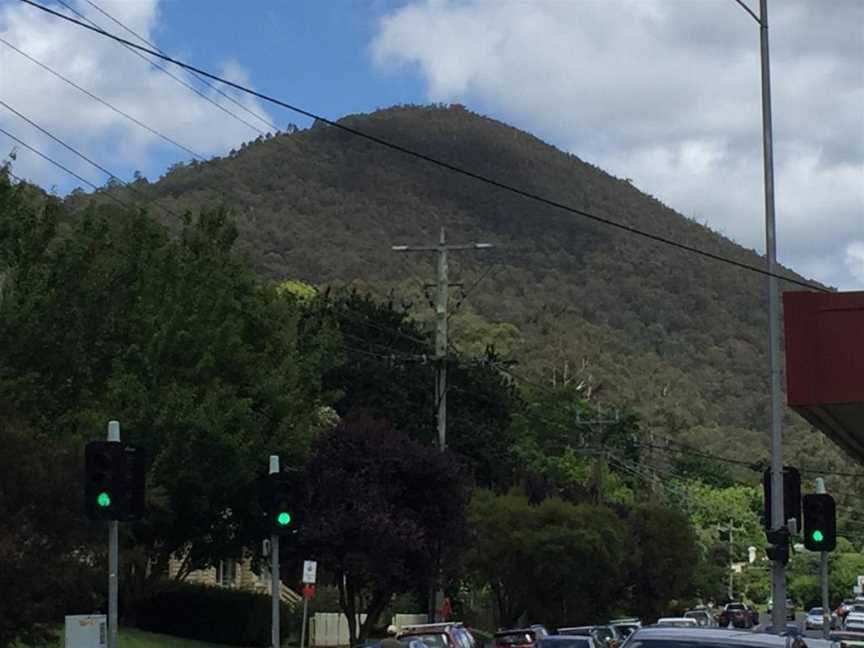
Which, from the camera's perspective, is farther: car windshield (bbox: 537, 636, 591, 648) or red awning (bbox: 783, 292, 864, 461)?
car windshield (bbox: 537, 636, 591, 648)

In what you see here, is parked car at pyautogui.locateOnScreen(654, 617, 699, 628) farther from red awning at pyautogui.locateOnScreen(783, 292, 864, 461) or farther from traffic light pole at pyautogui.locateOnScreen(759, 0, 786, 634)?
red awning at pyautogui.locateOnScreen(783, 292, 864, 461)

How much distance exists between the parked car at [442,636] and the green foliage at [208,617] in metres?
14.6

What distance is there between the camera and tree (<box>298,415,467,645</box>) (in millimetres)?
44594

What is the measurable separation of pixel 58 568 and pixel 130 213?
73.6ft

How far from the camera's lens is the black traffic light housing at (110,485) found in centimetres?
2186

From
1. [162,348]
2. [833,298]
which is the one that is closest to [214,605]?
[162,348]

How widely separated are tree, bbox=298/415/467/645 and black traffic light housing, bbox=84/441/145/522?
2241cm

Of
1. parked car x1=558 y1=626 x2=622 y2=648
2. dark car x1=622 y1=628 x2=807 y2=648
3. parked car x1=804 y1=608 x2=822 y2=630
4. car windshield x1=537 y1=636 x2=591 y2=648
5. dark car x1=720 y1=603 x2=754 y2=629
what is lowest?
dark car x1=720 y1=603 x2=754 y2=629

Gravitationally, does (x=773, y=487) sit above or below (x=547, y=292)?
below

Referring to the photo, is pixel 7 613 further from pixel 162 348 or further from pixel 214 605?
pixel 214 605

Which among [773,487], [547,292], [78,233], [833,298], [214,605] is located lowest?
[214,605]

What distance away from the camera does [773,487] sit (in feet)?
99.9

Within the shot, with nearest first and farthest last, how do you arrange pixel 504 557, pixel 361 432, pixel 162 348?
pixel 162 348 < pixel 361 432 < pixel 504 557

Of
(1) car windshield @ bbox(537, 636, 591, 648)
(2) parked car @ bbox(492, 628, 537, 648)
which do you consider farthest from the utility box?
(2) parked car @ bbox(492, 628, 537, 648)
